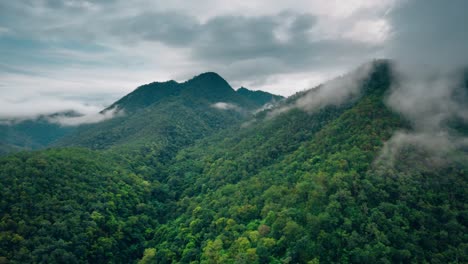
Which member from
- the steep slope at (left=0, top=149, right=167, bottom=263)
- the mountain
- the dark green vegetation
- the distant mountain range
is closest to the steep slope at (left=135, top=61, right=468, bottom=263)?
the dark green vegetation

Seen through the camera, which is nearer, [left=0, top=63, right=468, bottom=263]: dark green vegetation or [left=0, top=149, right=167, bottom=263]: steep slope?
[left=0, top=63, right=468, bottom=263]: dark green vegetation

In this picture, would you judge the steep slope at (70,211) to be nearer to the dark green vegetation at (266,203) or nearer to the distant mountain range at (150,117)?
the dark green vegetation at (266,203)

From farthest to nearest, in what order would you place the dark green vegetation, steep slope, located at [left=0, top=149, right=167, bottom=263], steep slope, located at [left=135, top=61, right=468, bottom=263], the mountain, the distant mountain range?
the distant mountain range
the mountain
steep slope, located at [left=0, top=149, right=167, bottom=263]
the dark green vegetation
steep slope, located at [left=135, top=61, right=468, bottom=263]

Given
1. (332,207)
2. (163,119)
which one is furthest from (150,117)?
(332,207)

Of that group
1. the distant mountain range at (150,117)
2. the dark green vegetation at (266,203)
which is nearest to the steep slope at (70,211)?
the dark green vegetation at (266,203)

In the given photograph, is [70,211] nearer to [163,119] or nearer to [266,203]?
[266,203]

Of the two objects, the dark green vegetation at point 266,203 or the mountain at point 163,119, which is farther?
the mountain at point 163,119

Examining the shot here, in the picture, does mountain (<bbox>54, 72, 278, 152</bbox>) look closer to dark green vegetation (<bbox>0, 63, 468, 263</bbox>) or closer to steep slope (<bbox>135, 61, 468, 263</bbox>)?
dark green vegetation (<bbox>0, 63, 468, 263</bbox>)

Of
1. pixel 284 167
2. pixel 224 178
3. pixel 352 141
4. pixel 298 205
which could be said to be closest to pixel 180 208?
pixel 224 178
